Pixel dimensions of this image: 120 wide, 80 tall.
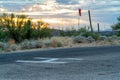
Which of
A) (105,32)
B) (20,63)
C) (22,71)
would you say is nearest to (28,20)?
(105,32)

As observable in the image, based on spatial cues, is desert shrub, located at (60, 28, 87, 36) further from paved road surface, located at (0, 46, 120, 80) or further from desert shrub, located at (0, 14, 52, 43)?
paved road surface, located at (0, 46, 120, 80)

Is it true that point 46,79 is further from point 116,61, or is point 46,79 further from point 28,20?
point 28,20

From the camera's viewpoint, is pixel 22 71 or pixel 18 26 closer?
pixel 22 71

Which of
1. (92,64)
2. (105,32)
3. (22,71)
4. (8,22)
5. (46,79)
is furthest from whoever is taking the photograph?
(105,32)

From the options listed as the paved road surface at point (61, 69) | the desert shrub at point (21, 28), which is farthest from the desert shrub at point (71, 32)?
the paved road surface at point (61, 69)

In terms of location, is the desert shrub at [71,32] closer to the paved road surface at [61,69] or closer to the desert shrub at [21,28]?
the desert shrub at [21,28]

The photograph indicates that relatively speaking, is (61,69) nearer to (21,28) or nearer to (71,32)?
(21,28)

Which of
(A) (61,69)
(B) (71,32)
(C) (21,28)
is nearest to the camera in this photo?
(A) (61,69)

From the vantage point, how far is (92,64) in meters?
15.8

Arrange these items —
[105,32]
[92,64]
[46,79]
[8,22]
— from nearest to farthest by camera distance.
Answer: [46,79] < [92,64] < [8,22] < [105,32]

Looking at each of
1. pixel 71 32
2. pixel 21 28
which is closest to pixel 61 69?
pixel 21 28

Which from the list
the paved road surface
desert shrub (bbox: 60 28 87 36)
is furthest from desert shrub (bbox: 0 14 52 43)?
the paved road surface

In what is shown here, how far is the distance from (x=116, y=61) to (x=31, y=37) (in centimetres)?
2370

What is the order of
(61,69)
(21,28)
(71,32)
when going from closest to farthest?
(61,69), (21,28), (71,32)
